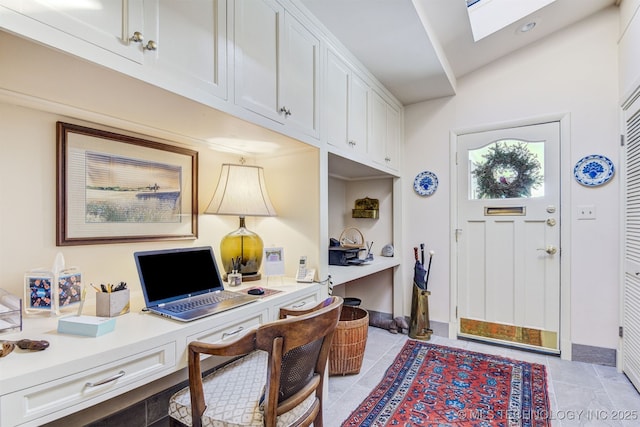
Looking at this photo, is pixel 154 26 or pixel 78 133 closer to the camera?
pixel 154 26

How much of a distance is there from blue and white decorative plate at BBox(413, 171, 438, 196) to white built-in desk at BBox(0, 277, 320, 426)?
8.03ft

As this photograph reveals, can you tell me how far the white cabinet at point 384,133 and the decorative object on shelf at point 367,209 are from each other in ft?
1.60

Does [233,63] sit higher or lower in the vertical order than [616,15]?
lower

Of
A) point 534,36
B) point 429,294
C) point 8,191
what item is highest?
point 534,36

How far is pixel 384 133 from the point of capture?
9.66ft

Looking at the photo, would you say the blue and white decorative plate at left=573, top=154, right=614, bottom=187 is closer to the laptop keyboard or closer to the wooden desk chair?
the wooden desk chair

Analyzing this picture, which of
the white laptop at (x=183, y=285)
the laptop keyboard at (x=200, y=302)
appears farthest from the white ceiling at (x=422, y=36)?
the laptop keyboard at (x=200, y=302)

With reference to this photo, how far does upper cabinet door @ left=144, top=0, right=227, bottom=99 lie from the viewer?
1097 mm

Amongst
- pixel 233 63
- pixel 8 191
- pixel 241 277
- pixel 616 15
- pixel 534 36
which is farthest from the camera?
pixel 534 36

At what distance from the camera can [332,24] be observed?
1.96m

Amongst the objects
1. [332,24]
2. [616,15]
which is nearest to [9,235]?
[332,24]

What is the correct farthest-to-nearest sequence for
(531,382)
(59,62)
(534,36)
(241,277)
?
(534,36), (531,382), (241,277), (59,62)

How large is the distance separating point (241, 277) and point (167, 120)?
3.17ft

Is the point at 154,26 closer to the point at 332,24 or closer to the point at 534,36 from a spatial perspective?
the point at 332,24
